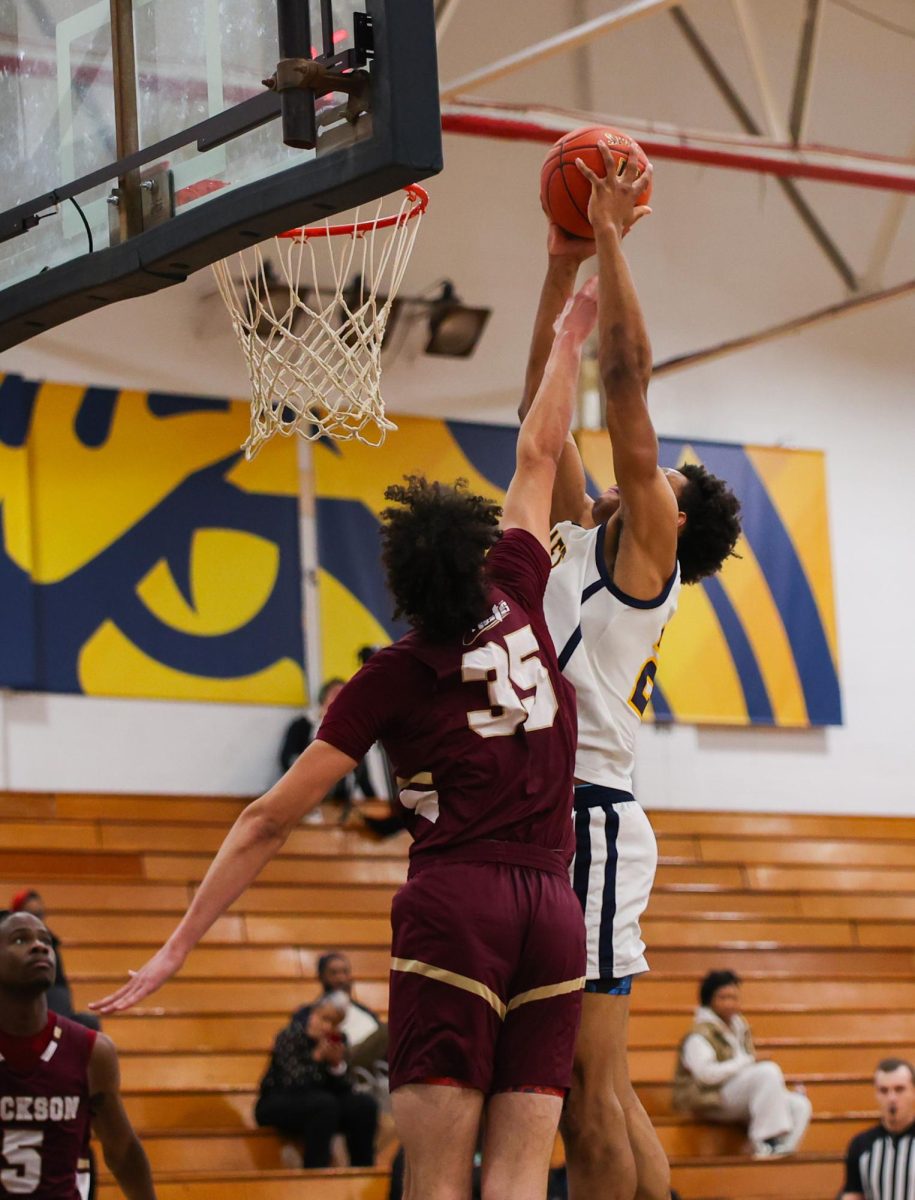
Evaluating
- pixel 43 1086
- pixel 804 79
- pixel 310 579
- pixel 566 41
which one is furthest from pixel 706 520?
pixel 804 79

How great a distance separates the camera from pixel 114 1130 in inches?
219

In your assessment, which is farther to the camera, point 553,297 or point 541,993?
point 553,297

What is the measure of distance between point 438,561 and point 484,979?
0.86 metres

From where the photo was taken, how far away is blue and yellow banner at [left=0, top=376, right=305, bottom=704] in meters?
12.7

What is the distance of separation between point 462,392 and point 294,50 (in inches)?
407

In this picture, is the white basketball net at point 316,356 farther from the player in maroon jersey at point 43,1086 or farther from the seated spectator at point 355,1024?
Answer: the seated spectator at point 355,1024

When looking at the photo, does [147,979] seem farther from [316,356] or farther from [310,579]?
[310,579]

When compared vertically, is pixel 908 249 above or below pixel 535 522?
above

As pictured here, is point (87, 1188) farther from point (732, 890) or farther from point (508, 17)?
point (508, 17)

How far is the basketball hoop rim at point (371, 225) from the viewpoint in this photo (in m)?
5.90

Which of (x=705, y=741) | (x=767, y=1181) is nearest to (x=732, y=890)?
(x=705, y=741)

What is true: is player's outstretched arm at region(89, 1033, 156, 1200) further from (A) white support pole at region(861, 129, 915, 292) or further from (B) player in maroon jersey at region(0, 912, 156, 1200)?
(A) white support pole at region(861, 129, 915, 292)

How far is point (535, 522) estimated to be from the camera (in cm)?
427

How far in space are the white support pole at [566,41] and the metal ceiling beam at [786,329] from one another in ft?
12.4
